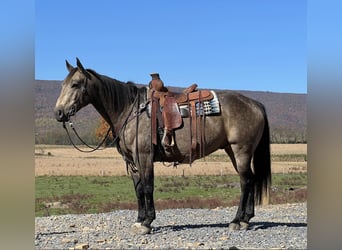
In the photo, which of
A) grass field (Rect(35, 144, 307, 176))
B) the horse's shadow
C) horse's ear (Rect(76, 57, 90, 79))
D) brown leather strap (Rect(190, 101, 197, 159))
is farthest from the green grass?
horse's ear (Rect(76, 57, 90, 79))

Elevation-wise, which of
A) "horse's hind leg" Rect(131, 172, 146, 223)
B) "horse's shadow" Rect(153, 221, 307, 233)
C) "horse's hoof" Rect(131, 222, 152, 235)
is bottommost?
"horse's shadow" Rect(153, 221, 307, 233)

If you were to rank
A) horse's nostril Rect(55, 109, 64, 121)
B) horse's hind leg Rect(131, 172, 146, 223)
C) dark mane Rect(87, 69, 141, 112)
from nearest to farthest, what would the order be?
horse's nostril Rect(55, 109, 64, 121) < dark mane Rect(87, 69, 141, 112) < horse's hind leg Rect(131, 172, 146, 223)

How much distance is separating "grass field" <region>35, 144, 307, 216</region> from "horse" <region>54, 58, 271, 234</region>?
5.79 metres

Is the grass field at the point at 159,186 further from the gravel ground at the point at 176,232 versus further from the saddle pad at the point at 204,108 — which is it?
the saddle pad at the point at 204,108

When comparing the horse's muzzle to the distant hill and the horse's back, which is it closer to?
the horse's back

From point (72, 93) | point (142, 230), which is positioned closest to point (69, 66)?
point (72, 93)

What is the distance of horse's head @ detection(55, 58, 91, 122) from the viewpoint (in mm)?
6426

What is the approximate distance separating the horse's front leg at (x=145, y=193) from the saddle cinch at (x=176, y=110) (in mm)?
409

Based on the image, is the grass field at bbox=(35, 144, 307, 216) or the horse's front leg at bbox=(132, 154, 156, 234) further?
the grass field at bbox=(35, 144, 307, 216)

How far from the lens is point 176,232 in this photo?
22.4 ft

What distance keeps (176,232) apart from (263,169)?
1.84m

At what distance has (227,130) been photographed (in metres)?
6.88
